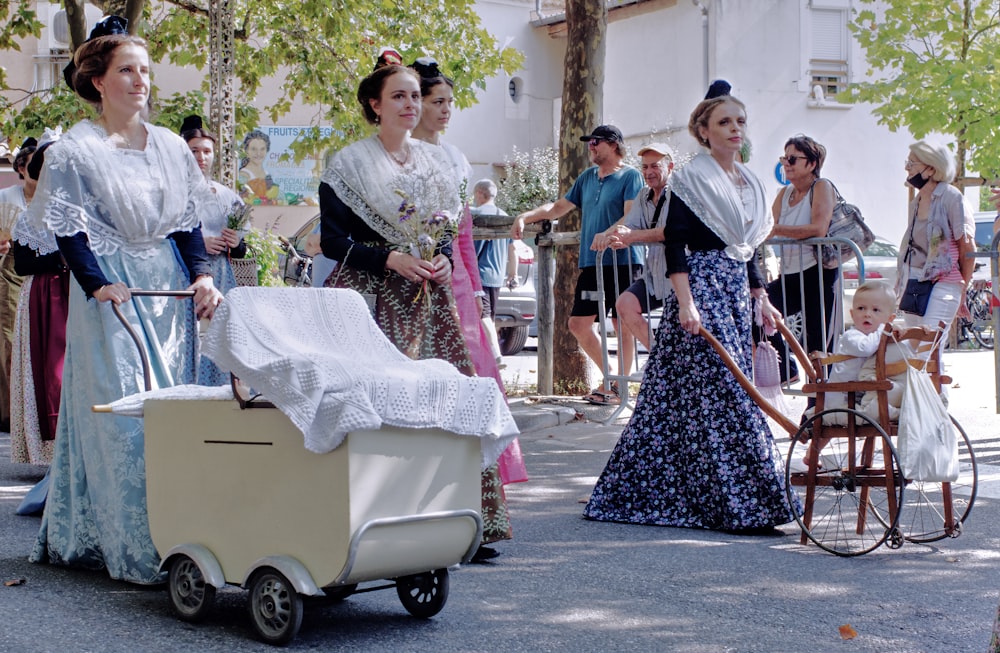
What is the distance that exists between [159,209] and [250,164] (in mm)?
30807

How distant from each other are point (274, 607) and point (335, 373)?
0.77 meters

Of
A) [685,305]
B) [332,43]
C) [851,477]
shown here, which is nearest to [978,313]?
[332,43]

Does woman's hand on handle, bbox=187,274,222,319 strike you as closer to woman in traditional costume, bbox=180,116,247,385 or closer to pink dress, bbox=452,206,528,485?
pink dress, bbox=452,206,528,485

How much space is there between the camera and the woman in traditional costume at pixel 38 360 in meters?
7.61

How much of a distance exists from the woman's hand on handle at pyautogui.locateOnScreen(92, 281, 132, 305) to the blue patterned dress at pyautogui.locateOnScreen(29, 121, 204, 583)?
0.18 metres

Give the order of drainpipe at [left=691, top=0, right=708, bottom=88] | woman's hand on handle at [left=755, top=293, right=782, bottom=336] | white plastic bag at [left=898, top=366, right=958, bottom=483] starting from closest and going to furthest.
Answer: white plastic bag at [left=898, top=366, right=958, bottom=483], woman's hand on handle at [left=755, top=293, right=782, bottom=336], drainpipe at [left=691, top=0, right=708, bottom=88]

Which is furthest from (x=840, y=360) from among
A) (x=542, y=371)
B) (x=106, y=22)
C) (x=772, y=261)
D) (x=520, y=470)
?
(x=542, y=371)

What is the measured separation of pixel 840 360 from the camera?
19.3ft

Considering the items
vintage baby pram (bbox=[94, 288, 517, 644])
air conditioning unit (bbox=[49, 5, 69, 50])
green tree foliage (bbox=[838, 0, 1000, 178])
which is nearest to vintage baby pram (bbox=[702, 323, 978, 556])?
vintage baby pram (bbox=[94, 288, 517, 644])

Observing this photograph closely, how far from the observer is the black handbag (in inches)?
350

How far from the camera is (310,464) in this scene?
4059 mm

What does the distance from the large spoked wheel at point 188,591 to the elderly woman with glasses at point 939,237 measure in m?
5.72

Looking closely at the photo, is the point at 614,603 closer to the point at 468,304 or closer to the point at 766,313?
the point at 468,304

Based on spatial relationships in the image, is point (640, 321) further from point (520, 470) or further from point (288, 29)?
point (288, 29)
